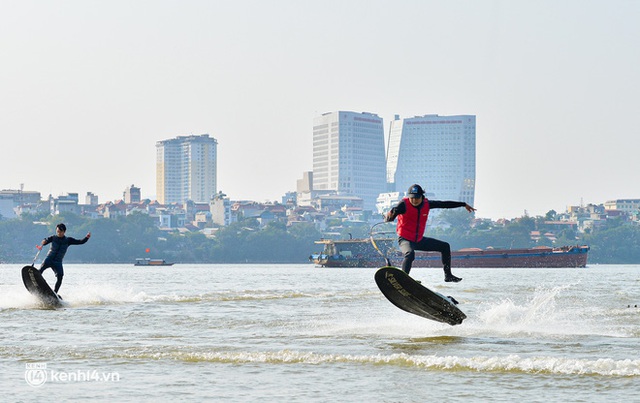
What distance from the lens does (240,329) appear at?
2012 centimetres

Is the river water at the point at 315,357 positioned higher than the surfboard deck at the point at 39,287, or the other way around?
the surfboard deck at the point at 39,287

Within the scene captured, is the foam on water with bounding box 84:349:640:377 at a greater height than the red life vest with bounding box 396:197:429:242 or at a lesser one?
lesser

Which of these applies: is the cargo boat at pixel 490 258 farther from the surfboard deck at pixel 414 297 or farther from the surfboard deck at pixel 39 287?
the surfboard deck at pixel 414 297

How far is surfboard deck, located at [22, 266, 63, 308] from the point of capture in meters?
24.5

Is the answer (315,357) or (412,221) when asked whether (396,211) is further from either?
(315,357)

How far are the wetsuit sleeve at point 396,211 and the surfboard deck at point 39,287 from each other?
10979 millimetres

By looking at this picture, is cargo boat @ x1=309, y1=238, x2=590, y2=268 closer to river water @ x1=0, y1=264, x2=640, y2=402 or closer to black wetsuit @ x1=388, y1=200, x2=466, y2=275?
river water @ x1=0, y1=264, x2=640, y2=402

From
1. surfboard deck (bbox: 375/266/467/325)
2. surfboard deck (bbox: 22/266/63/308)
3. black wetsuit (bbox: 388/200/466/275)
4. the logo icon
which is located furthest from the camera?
surfboard deck (bbox: 22/266/63/308)

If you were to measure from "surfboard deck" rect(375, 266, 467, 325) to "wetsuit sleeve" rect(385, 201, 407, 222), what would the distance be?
0.85 meters

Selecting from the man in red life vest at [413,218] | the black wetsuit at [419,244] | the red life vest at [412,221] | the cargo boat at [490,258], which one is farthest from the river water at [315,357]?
the cargo boat at [490,258]

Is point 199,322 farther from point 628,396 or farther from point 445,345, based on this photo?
point 628,396

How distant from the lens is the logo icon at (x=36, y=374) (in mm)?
12906

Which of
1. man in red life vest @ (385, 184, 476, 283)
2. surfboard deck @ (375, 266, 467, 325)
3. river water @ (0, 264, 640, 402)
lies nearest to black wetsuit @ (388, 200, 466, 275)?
man in red life vest @ (385, 184, 476, 283)

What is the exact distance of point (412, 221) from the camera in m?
16.5
